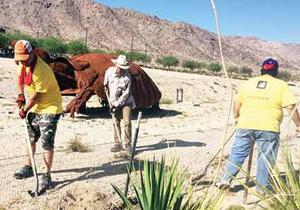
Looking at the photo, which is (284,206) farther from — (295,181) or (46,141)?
(46,141)

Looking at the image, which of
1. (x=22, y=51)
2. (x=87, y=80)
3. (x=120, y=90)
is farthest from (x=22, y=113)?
(x=87, y=80)

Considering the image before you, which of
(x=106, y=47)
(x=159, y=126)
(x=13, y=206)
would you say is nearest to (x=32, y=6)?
(x=106, y=47)

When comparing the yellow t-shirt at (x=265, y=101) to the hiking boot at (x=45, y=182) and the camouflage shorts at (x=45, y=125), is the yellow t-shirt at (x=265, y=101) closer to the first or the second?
the camouflage shorts at (x=45, y=125)

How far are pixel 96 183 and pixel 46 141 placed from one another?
2.87 ft

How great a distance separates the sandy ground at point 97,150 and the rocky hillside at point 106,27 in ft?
255

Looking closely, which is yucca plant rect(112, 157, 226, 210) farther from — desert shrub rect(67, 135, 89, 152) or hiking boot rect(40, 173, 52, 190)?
desert shrub rect(67, 135, 89, 152)

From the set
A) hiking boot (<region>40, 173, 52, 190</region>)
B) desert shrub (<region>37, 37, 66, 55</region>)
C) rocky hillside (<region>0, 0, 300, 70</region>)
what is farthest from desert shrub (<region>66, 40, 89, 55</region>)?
Result: hiking boot (<region>40, 173, 52, 190</region>)

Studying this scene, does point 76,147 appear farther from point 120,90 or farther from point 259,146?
point 259,146

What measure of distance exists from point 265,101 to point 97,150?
12.7 feet

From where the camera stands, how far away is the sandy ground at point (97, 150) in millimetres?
6102

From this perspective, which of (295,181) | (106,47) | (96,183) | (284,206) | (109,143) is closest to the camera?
(284,206)

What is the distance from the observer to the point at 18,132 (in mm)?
10422

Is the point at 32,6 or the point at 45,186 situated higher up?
the point at 32,6

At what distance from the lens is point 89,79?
44.5 feet
